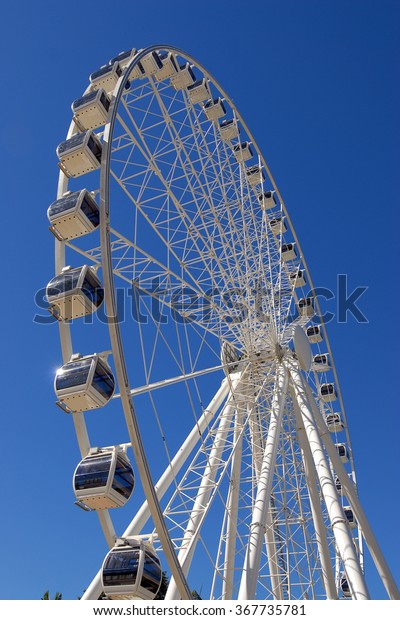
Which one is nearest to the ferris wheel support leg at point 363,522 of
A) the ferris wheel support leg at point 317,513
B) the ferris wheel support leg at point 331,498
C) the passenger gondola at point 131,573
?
the ferris wheel support leg at point 331,498

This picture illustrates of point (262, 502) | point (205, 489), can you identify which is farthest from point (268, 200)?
point (262, 502)

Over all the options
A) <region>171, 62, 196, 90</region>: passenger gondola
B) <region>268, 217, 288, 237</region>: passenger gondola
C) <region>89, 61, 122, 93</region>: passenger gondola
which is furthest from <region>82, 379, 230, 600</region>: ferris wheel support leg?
<region>171, 62, 196, 90</region>: passenger gondola

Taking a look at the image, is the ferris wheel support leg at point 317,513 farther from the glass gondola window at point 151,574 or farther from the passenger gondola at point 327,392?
Result: the glass gondola window at point 151,574

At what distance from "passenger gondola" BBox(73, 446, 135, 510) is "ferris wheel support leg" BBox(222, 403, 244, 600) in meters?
5.19

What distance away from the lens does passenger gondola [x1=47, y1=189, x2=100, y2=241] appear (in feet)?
31.9

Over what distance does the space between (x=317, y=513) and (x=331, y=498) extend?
282 cm

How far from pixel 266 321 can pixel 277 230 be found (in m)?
5.22

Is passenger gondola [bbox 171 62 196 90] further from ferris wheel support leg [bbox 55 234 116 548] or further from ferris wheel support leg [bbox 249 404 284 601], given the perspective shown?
ferris wheel support leg [bbox 249 404 284 601]

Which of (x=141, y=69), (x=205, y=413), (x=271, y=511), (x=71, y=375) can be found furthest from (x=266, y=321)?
(x=71, y=375)

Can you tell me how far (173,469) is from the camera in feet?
→ 38.0

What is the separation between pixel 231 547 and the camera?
527 inches

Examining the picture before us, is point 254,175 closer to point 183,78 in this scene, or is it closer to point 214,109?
point 214,109

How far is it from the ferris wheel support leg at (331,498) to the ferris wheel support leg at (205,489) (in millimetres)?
1481
